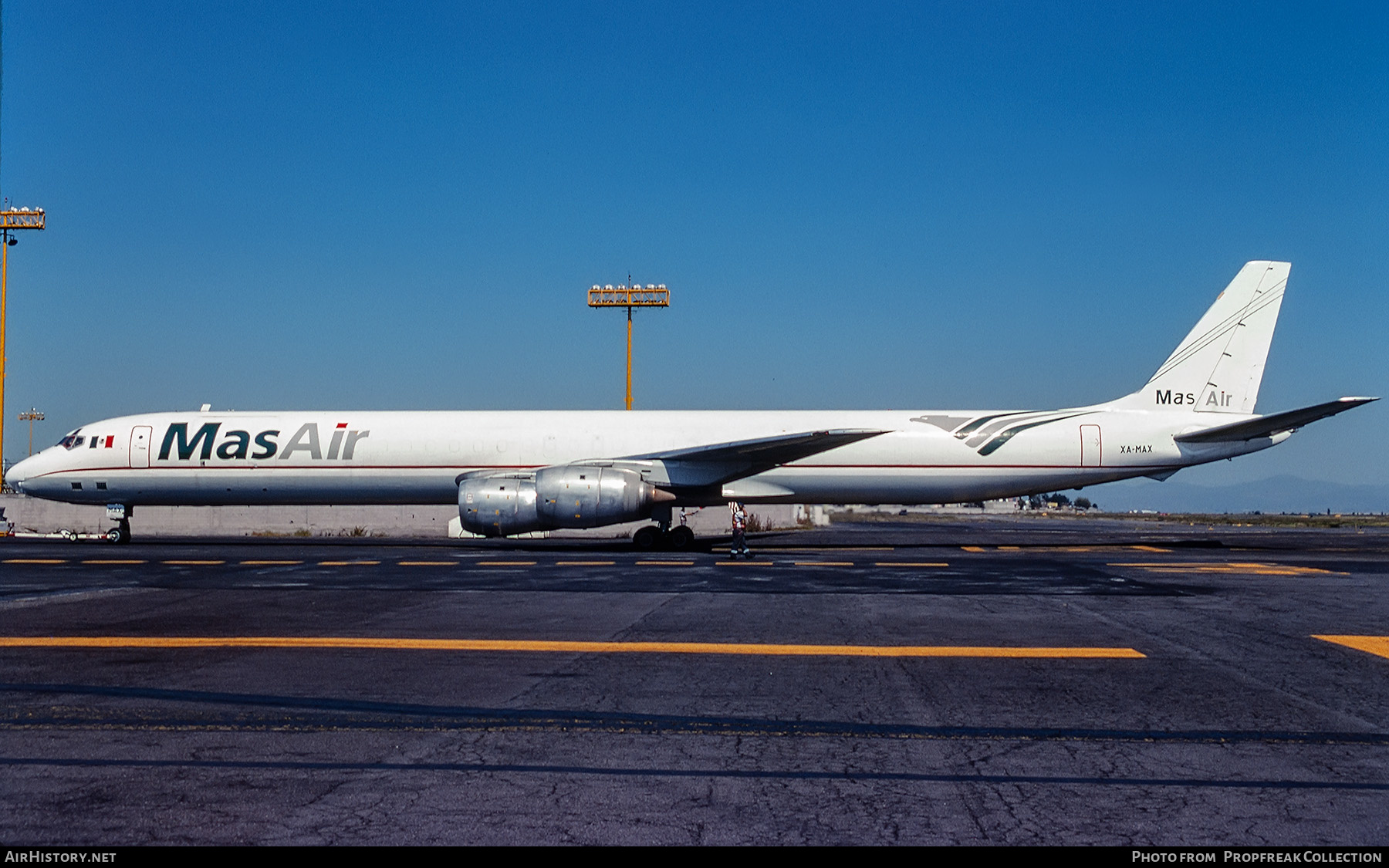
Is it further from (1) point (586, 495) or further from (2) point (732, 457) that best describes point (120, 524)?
(2) point (732, 457)

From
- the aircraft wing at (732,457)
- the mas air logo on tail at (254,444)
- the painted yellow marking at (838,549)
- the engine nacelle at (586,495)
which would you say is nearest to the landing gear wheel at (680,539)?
the painted yellow marking at (838,549)

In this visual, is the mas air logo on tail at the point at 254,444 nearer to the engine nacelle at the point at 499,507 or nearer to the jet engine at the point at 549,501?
the engine nacelle at the point at 499,507

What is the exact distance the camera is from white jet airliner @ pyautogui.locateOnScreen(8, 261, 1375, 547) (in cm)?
2578

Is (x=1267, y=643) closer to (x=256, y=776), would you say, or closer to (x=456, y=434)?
(x=256, y=776)

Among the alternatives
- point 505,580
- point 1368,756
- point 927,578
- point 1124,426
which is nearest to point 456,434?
point 505,580

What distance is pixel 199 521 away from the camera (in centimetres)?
3828

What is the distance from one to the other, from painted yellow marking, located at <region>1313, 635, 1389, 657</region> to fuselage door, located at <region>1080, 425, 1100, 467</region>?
16744 millimetres

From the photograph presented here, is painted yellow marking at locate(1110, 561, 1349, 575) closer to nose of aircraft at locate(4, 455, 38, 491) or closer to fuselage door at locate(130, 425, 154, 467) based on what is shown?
fuselage door at locate(130, 425, 154, 467)

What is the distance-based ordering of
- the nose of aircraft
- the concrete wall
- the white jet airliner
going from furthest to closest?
the concrete wall < the nose of aircraft < the white jet airliner

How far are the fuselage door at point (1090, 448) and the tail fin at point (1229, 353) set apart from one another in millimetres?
1749

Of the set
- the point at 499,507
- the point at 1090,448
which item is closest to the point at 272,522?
the point at 499,507

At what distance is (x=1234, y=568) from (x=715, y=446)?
1193 cm

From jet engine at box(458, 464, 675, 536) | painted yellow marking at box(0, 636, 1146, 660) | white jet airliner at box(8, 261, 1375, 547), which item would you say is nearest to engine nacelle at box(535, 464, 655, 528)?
jet engine at box(458, 464, 675, 536)

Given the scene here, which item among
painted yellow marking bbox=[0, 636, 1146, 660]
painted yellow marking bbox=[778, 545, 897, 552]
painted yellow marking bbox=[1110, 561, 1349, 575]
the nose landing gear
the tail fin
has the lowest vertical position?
painted yellow marking bbox=[778, 545, 897, 552]
